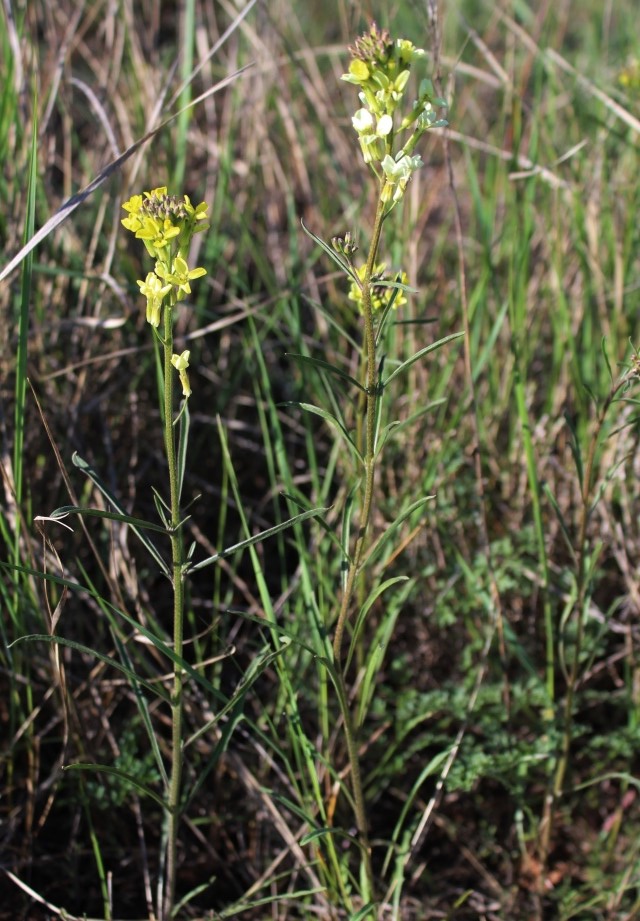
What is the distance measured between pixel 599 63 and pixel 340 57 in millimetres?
1062

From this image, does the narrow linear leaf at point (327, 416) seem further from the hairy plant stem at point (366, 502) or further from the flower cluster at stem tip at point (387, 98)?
the flower cluster at stem tip at point (387, 98)

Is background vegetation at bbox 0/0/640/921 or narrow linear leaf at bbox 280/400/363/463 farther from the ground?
narrow linear leaf at bbox 280/400/363/463

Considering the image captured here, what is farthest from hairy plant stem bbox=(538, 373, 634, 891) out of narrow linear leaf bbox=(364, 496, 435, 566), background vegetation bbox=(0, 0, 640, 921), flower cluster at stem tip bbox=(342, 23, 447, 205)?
flower cluster at stem tip bbox=(342, 23, 447, 205)

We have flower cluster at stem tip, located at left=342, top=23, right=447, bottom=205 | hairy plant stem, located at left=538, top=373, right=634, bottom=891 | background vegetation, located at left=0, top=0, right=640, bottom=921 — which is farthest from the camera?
background vegetation, located at left=0, top=0, right=640, bottom=921

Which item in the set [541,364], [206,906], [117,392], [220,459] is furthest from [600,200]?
[206,906]

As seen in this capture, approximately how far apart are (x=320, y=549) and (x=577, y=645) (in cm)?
49

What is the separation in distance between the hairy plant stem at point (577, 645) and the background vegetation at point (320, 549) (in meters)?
0.01

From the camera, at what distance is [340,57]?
3.37 meters

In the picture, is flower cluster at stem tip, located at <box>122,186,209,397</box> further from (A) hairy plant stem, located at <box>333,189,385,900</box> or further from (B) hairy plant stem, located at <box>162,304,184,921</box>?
(A) hairy plant stem, located at <box>333,189,385,900</box>

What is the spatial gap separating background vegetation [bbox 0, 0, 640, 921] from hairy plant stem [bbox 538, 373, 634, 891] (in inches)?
0.5

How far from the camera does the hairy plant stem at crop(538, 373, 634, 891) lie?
4.41ft

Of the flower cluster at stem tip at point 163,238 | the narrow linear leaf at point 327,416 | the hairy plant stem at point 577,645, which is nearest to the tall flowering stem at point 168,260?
the flower cluster at stem tip at point 163,238

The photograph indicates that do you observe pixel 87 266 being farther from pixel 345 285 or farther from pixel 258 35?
pixel 258 35

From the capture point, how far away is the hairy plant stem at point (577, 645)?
1343 millimetres
